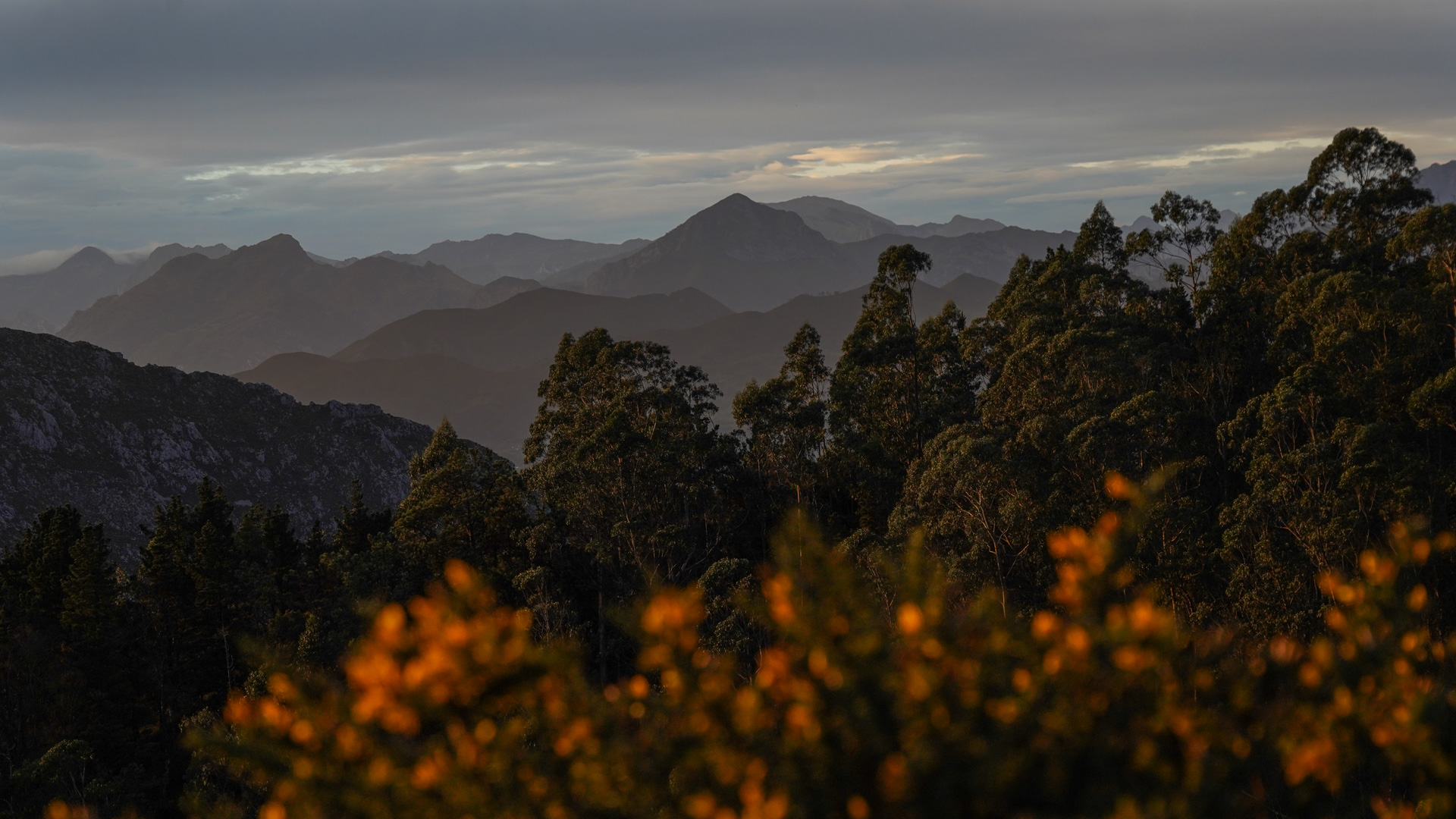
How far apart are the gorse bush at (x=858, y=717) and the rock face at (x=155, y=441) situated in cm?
12594

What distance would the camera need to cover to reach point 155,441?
14688 centimetres

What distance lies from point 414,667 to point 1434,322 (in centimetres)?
3648

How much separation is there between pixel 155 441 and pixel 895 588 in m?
154

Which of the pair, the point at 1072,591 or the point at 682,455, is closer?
the point at 1072,591

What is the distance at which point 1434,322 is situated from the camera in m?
32.2

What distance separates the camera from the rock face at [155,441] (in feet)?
426

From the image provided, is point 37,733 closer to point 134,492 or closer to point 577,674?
point 577,674

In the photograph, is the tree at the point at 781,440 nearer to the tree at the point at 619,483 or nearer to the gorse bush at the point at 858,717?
the tree at the point at 619,483

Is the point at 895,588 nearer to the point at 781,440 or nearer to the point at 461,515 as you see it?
the point at 781,440

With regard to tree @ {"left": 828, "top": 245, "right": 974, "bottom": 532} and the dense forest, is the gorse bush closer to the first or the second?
the dense forest

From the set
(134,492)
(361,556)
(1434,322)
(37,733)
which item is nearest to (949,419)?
(1434,322)

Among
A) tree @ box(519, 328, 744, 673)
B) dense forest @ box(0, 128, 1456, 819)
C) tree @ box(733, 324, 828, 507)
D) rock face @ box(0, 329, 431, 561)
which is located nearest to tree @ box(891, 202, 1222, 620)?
dense forest @ box(0, 128, 1456, 819)

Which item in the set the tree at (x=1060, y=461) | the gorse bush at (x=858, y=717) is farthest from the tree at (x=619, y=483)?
the gorse bush at (x=858, y=717)

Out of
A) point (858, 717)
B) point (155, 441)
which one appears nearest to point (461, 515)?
point (858, 717)
